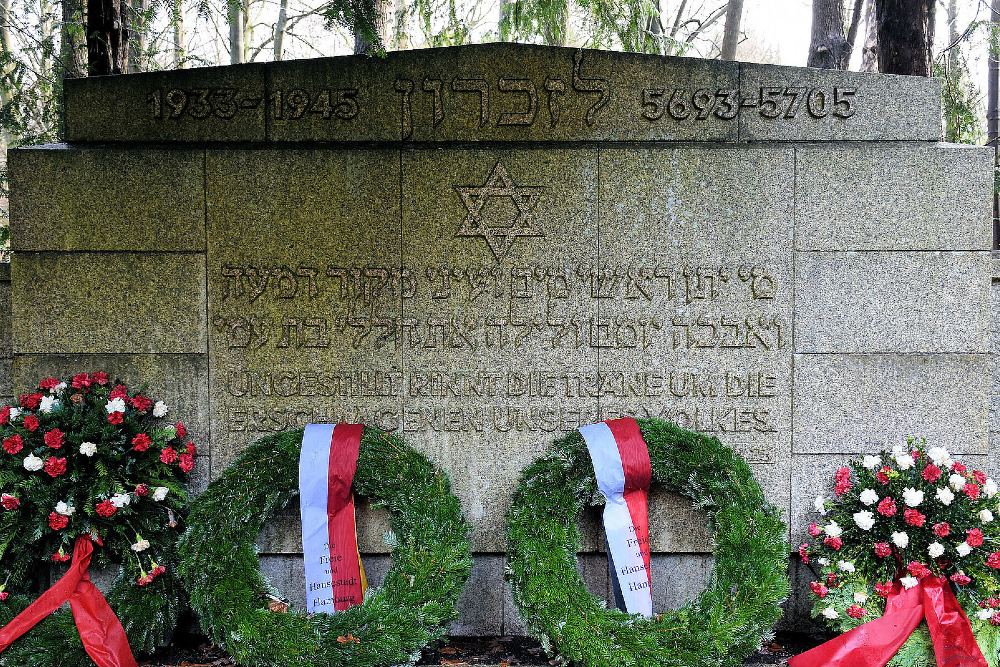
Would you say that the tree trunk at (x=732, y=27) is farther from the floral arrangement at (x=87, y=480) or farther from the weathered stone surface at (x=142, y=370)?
the floral arrangement at (x=87, y=480)

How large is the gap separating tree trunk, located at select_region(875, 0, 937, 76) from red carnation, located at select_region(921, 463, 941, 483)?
4.59 meters

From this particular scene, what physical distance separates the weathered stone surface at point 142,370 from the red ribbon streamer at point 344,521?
3.13 ft

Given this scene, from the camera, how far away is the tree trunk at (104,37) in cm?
566

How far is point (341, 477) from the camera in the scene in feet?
14.0

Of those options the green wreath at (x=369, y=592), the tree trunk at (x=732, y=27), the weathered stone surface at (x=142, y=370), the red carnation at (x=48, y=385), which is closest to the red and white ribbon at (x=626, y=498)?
the green wreath at (x=369, y=592)

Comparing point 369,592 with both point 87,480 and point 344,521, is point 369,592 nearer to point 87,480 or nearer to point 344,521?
point 344,521

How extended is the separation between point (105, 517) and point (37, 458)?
47cm

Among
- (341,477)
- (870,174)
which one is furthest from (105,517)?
(870,174)

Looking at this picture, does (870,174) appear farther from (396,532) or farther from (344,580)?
(344,580)

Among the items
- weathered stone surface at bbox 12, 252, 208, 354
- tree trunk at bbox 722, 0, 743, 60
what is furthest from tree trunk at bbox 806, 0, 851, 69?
weathered stone surface at bbox 12, 252, 208, 354

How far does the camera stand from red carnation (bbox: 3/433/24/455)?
13.8 feet

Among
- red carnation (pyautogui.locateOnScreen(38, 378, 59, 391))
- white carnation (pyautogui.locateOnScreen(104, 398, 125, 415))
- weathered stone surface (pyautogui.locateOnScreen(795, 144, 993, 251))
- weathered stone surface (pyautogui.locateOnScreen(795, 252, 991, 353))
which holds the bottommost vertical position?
white carnation (pyautogui.locateOnScreen(104, 398, 125, 415))

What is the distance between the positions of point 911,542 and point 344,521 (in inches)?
120

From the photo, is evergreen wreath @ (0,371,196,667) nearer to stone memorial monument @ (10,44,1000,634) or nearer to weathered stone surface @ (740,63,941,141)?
stone memorial monument @ (10,44,1000,634)
